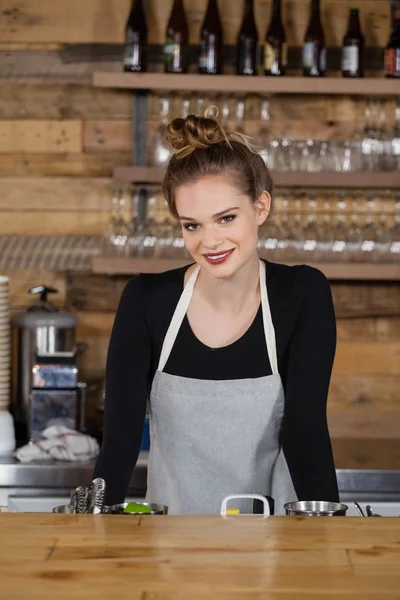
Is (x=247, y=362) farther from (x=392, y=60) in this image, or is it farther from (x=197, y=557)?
(x=392, y=60)

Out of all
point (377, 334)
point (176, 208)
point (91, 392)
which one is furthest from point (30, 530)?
point (377, 334)

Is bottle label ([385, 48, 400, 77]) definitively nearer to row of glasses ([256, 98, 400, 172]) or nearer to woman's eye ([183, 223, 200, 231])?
row of glasses ([256, 98, 400, 172])

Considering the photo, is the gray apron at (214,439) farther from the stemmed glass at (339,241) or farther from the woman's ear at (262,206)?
the stemmed glass at (339,241)

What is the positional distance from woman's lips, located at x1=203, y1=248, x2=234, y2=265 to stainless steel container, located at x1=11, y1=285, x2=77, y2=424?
1.46 meters

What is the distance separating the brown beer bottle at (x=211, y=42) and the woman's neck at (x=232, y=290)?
1.51m

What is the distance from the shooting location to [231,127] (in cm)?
380

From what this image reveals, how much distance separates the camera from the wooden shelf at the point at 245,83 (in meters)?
3.61

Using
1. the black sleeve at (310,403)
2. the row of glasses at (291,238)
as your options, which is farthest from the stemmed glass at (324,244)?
the black sleeve at (310,403)

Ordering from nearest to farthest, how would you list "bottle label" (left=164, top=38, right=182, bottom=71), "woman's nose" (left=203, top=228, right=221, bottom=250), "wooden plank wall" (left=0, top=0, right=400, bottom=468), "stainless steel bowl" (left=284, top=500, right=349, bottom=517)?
1. "stainless steel bowl" (left=284, top=500, right=349, bottom=517)
2. "woman's nose" (left=203, top=228, right=221, bottom=250)
3. "bottle label" (left=164, top=38, right=182, bottom=71)
4. "wooden plank wall" (left=0, top=0, right=400, bottom=468)

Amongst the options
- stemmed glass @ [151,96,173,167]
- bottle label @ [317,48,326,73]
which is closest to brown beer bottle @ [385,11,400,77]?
bottle label @ [317,48,326,73]

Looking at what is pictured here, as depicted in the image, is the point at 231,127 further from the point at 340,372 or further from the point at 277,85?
the point at 340,372

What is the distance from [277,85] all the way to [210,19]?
14.8 inches

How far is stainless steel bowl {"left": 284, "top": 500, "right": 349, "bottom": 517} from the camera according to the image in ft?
5.50

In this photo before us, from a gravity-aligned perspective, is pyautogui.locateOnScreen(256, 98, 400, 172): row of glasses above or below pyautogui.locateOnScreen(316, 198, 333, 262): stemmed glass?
above
